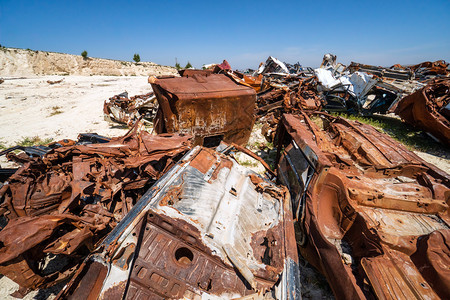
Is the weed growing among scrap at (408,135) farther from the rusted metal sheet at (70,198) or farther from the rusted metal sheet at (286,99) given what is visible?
the rusted metal sheet at (70,198)

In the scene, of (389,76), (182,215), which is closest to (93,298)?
(182,215)

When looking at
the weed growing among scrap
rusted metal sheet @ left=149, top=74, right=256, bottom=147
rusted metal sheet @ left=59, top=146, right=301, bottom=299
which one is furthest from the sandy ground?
the weed growing among scrap

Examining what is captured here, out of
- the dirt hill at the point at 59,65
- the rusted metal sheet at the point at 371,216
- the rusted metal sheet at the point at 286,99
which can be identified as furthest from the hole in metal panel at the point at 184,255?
the dirt hill at the point at 59,65

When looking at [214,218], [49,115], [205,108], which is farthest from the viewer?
[49,115]

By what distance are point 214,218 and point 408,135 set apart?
903 centimetres

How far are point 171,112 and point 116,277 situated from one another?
9.62ft

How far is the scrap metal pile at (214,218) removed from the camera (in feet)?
5.13

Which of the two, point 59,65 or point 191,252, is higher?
point 59,65

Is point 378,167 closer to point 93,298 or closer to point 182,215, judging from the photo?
point 182,215

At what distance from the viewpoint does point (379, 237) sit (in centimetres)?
190

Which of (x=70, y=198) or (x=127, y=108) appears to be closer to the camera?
(x=70, y=198)

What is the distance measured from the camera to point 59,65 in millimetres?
23578

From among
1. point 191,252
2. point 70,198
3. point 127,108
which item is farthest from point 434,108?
point 127,108

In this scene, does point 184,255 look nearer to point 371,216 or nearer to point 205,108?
point 371,216
